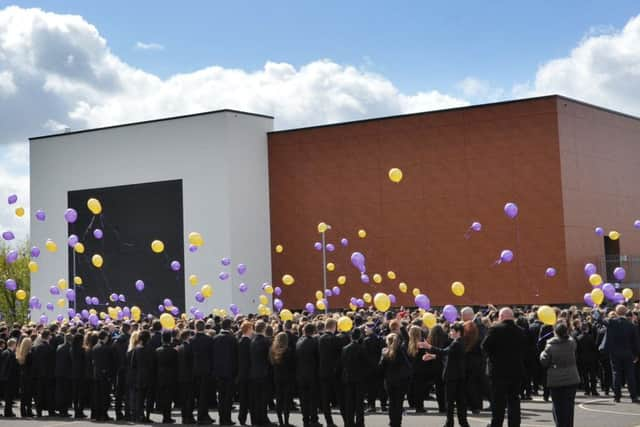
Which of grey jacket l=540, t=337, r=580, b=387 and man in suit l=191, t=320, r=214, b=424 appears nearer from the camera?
grey jacket l=540, t=337, r=580, b=387

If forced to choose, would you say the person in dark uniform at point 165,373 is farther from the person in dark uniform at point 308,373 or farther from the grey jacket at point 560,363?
the grey jacket at point 560,363

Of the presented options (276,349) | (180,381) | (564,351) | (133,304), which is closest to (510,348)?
(564,351)

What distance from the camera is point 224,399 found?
17641 millimetres

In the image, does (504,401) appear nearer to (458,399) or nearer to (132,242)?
(458,399)

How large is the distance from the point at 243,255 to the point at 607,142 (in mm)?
17434

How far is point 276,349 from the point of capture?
16.9 metres

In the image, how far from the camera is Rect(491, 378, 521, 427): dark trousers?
45.0 feet

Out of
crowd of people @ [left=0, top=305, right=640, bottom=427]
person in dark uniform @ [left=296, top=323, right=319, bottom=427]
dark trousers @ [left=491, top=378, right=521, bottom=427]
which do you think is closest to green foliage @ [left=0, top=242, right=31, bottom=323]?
crowd of people @ [left=0, top=305, right=640, bottom=427]

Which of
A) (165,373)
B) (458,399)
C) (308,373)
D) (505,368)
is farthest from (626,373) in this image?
(165,373)

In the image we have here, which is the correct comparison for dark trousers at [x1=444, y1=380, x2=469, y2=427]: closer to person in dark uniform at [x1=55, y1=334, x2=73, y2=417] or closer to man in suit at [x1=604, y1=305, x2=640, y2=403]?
man in suit at [x1=604, y1=305, x2=640, y2=403]

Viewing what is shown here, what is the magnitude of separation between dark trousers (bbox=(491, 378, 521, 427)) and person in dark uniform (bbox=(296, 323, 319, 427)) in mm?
3847

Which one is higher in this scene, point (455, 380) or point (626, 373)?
point (455, 380)

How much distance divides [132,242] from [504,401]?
36766 mm

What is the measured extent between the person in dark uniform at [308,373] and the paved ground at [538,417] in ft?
2.84
